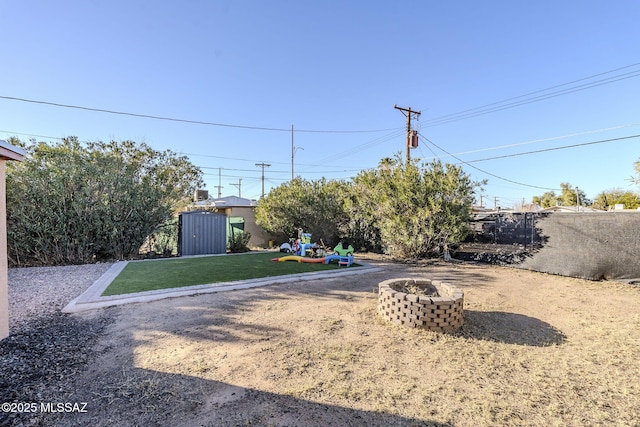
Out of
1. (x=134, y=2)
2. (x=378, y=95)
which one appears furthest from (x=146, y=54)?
(x=378, y=95)

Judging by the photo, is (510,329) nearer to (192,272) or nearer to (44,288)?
(192,272)

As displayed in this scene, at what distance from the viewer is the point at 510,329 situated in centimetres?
368

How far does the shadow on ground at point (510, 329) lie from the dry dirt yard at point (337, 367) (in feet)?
0.08

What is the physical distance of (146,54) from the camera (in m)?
9.81

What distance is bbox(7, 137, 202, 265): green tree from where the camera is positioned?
791 centimetres

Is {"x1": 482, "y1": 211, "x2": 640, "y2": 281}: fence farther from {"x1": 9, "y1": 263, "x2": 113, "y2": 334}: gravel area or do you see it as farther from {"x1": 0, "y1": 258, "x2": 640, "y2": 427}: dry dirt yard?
{"x1": 9, "y1": 263, "x2": 113, "y2": 334}: gravel area

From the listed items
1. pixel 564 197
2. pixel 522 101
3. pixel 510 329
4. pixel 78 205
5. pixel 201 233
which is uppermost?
pixel 522 101

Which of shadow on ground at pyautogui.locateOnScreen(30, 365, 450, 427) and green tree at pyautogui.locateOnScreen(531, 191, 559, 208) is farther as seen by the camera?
green tree at pyautogui.locateOnScreen(531, 191, 559, 208)

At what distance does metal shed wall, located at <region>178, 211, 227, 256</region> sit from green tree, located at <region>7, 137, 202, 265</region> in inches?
29.4

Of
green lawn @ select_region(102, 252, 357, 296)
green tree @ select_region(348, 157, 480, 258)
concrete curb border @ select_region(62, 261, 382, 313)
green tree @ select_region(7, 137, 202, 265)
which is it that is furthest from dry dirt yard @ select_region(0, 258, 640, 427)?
green tree @ select_region(7, 137, 202, 265)

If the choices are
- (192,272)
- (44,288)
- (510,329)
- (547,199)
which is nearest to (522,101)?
(510,329)

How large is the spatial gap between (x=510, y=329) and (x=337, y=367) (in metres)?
2.48

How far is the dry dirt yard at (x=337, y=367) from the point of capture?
80.4 inches

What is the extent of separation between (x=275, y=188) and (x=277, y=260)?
5607 mm
